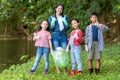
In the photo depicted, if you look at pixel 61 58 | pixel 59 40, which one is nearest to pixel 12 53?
pixel 59 40

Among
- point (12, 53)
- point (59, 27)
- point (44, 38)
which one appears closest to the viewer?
point (59, 27)

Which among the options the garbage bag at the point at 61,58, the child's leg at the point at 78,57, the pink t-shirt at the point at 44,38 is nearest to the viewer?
the garbage bag at the point at 61,58

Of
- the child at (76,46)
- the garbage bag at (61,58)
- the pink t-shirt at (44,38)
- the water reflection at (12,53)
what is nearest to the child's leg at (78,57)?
the child at (76,46)

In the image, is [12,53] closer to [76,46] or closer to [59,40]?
[59,40]

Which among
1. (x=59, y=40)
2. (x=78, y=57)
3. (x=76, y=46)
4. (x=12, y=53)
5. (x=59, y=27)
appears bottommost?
(x=12, y=53)

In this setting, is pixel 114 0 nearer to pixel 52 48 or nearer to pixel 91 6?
pixel 91 6

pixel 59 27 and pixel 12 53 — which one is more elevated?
pixel 59 27

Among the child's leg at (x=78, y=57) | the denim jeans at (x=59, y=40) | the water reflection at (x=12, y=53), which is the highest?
the denim jeans at (x=59, y=40)

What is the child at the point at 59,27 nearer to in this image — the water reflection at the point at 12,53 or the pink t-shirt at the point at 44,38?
the pink t-shirt at the point at 44,38

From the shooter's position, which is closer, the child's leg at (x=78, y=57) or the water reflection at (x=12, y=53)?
the child's leg at (x=78, y=57)

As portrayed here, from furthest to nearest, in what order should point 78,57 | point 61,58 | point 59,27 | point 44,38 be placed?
1. point 44,38
2. point 59,27
3. point 78,57
4. point 61,58

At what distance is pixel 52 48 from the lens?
10625mm

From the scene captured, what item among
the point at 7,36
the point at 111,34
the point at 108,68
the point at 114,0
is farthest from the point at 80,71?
the point at 7,36

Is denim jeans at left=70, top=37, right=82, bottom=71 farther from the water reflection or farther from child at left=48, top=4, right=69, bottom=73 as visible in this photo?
the water reflection
